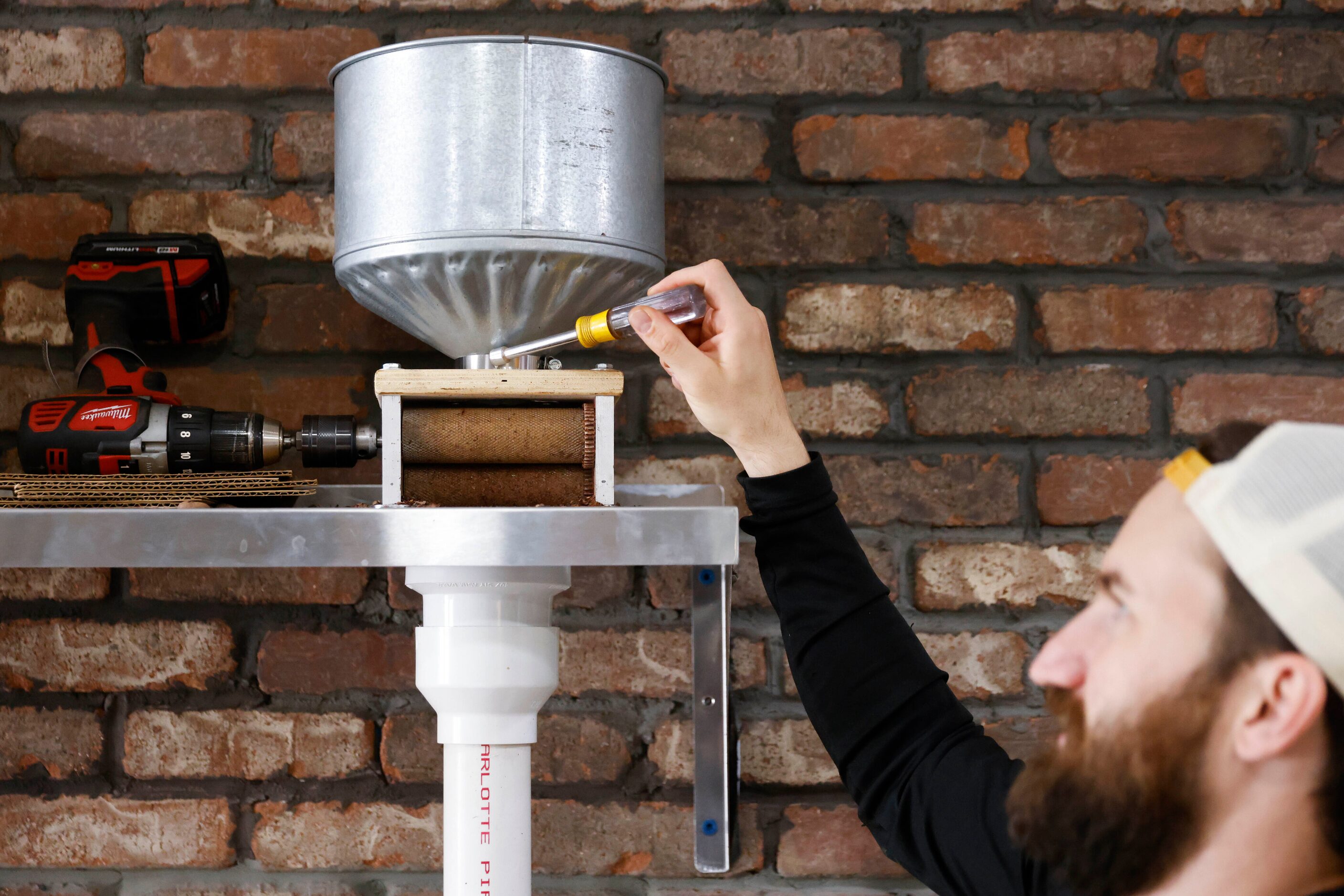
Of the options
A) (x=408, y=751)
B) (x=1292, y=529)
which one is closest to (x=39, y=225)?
(x=408, y=751)

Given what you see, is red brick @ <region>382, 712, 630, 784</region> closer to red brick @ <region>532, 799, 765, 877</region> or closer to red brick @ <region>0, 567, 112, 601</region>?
red brick @ <region>532, 799, 765, 877</region>

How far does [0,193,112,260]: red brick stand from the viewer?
3.16 feet

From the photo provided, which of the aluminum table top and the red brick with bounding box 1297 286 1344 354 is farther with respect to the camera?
the red brick with bounding box 1297 286 1344 354

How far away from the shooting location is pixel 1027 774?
23.5 inches

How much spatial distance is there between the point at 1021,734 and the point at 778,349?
43 centimetres

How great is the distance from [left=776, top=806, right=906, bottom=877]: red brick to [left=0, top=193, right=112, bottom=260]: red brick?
2.82 ft

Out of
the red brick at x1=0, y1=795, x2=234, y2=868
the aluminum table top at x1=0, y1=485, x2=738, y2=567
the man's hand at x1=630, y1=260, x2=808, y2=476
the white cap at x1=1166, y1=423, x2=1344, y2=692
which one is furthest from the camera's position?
the red brick at x1=0, y1=795, x2=234, y2=868

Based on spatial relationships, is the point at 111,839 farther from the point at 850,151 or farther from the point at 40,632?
the point at 850,151

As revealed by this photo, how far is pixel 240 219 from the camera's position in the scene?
0.97 meters

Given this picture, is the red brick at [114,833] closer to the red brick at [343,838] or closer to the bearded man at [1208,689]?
the red brick at [343,838]

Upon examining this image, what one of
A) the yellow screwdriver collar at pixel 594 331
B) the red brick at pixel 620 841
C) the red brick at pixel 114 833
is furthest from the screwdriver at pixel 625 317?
the red brick at pixel 114 833

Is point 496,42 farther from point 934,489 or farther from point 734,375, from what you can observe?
point 934,489

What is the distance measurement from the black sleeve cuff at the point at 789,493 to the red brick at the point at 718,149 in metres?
0.35

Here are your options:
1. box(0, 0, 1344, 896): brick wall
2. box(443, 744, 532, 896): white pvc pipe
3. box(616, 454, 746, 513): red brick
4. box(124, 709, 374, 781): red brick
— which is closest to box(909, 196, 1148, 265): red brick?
box(0, 0, 1344, 896): brick wall
